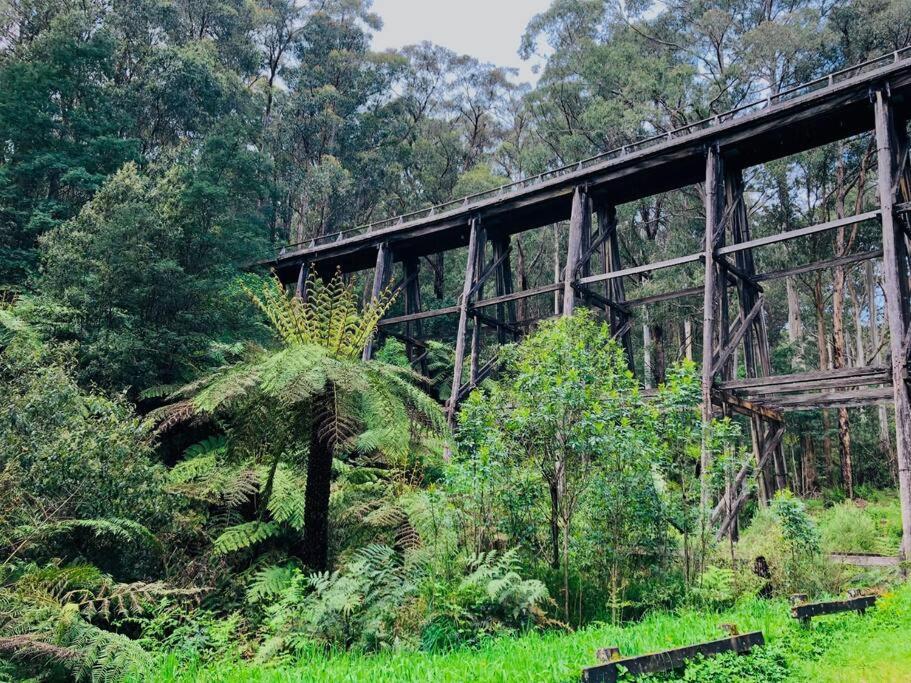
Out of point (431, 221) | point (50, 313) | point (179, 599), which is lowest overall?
point (179, 599)

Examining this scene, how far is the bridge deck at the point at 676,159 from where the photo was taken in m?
13.0

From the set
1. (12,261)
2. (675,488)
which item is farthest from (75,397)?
(12,261)

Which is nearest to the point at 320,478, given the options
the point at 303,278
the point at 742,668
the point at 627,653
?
the point at 627,653

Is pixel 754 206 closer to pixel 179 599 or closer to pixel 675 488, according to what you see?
pixel 675 488

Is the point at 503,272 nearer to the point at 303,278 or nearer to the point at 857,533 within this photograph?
the point at 303,278

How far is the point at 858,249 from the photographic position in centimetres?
2475

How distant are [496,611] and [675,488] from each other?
2.61 m

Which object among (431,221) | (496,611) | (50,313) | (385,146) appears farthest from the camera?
(385,146)

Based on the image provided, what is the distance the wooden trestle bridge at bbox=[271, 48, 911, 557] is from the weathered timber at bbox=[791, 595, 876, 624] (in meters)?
3.75

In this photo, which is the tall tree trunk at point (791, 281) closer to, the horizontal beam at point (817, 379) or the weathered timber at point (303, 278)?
the horizontal beam at point (817, 379)

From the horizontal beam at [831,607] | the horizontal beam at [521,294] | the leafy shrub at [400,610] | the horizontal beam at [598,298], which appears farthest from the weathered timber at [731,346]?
the leafy shrub at [400,610]

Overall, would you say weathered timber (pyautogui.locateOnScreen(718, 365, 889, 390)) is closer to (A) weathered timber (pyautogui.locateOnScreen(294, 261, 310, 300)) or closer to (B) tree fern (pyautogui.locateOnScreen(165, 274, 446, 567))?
(B) tree fern (pyautogui.locateOnScreen(165, 274, 446, 567))

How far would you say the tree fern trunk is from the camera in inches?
270

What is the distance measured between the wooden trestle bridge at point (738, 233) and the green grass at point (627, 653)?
4.52 metres
